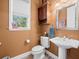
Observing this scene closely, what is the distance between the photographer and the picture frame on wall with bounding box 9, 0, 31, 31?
2.90 meters

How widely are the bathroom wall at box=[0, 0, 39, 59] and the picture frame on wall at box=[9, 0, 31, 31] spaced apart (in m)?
0.14

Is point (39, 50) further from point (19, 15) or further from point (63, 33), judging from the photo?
point (19, 15)

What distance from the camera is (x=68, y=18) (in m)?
2.42

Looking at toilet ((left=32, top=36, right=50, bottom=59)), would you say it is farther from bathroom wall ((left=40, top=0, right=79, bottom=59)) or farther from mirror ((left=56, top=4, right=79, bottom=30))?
mirror ((left=56, top=4, right=79, bottom=30))

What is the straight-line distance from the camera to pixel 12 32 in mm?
2930

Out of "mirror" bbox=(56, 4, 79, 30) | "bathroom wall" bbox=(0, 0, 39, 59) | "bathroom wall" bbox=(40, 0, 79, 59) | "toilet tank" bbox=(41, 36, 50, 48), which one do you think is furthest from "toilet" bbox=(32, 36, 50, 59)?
"mirror" bbox=(56, 4, 79, 30)

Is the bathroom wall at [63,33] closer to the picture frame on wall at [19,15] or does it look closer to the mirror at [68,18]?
the mirror at [68,18]

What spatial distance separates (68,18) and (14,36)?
188cm

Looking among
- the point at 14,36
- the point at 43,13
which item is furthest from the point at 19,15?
the point at 43,13

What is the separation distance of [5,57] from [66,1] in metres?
2.52

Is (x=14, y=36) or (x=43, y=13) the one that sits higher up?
(x=43, y=13)

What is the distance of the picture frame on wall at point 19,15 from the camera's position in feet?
9.51

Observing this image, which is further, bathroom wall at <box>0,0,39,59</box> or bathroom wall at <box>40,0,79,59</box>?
bathroom wall at <box>0,0,39,59</box>

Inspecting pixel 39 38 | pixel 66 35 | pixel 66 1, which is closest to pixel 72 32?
pixel 66 35
